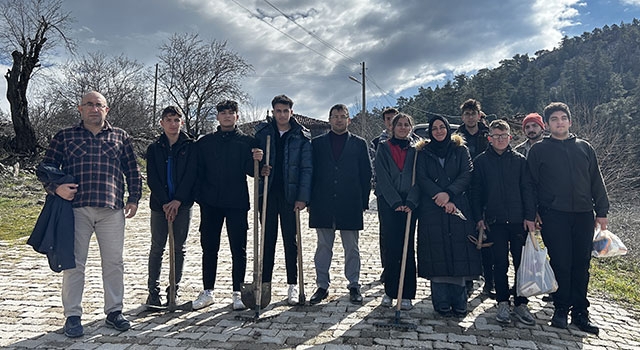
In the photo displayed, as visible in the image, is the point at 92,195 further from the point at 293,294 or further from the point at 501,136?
the point at 501,136

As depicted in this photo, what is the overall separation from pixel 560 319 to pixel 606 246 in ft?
2.75

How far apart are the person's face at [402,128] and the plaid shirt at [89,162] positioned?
9.43ft

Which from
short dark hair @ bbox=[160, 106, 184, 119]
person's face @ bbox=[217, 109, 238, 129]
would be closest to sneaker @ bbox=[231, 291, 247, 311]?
person's face @ bbox=[217, 109, 238, 129]

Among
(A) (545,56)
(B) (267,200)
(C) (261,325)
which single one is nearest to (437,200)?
(B) (267,200)

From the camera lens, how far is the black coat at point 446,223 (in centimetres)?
410

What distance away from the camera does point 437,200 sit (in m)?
4.09

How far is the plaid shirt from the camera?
3711 mm

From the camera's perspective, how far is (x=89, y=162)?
374 centimetres

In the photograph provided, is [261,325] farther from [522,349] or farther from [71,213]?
[522,349]

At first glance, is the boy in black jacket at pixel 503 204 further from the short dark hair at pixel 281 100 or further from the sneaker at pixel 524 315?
the short dark hair at pixel 281 100

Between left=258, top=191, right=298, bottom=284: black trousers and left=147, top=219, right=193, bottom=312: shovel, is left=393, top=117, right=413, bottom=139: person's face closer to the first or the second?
left=258, top=191, right=298, bottom=284: black trousers

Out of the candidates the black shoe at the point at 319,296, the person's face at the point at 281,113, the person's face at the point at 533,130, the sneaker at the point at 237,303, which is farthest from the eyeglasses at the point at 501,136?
the sneaker at the point at 237,303

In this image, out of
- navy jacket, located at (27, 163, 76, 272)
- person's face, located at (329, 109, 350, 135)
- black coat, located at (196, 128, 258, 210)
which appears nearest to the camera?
navy jacket, located at (27, 163, 76, 272)

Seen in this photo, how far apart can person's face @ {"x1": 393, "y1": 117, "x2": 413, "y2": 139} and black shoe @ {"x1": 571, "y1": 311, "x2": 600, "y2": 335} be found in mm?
2417
